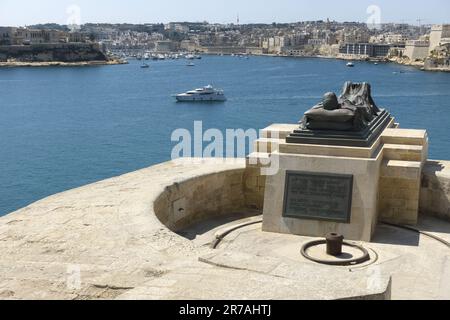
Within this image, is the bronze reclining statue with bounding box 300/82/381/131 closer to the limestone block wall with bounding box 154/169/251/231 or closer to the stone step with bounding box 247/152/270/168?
the stone step with bounding box 247/152/270/168

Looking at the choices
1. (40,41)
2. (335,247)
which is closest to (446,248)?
(335,247)

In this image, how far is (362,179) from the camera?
8.44 metres

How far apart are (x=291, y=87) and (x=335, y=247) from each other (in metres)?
60.3

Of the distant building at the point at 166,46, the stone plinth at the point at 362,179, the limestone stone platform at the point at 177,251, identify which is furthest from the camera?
the distant building at the point at 166,46

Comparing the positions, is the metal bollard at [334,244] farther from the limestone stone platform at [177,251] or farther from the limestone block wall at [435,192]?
the limestone block wall at [435,192]

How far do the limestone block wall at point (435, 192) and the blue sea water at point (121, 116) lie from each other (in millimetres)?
15361

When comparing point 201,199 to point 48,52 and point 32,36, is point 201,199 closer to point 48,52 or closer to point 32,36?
point 48,52

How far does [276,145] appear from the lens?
9.89m

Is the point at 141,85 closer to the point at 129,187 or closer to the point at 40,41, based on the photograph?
the point at 40,41

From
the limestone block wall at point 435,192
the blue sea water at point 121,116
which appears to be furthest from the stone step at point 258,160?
the blue sea water at point 121,116

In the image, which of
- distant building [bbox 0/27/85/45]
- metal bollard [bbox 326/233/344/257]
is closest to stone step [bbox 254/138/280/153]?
metal bollard [bbox 326/233/344/257]

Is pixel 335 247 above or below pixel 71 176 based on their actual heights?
above

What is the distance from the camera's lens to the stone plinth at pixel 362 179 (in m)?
8.41

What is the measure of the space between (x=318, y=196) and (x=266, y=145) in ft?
5.84
